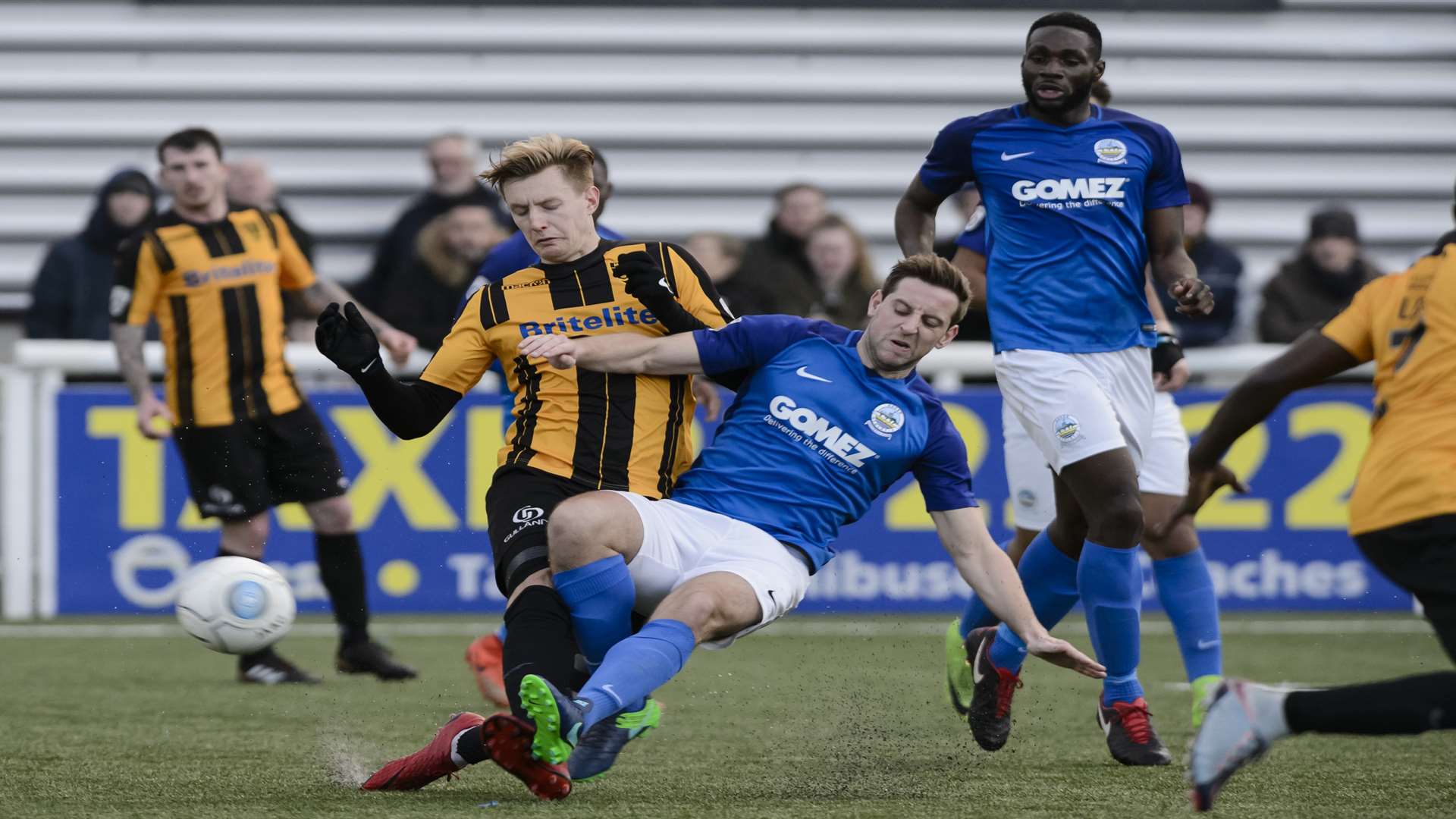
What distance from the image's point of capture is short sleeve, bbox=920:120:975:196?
571cm

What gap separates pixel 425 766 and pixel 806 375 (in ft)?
4.38

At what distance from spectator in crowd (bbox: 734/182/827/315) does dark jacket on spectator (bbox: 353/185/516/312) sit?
1.38m

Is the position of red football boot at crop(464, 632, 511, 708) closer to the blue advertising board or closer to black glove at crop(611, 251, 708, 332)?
black glove at crop(611, 251, 708, 332)

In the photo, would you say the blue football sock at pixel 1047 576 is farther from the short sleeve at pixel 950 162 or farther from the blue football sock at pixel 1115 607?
the short sleeve at pixel 950 162

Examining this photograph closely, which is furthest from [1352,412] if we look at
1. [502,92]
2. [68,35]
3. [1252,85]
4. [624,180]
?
[68,35]

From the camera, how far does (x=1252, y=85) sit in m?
12.7

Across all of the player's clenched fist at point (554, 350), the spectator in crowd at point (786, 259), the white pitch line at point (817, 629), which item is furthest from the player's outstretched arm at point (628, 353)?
the spectator in crowd at point (786, 259)

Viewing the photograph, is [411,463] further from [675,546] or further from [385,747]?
[675,546]

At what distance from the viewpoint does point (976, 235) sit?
20.7ft

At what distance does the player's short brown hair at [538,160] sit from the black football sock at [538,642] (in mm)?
1040

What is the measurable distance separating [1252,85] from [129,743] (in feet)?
30.2

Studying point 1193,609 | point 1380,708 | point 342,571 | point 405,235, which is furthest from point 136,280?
point 1380,708

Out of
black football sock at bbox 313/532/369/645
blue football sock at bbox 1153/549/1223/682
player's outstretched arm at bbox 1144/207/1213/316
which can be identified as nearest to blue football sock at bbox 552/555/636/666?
player's outstretched arm at bbox 1144/207/1213/316

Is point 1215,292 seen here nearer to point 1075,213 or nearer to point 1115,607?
point 1075,213
